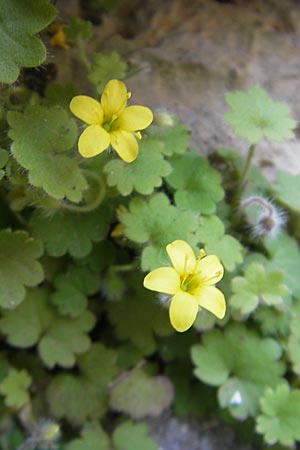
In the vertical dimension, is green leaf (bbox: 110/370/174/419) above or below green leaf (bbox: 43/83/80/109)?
below

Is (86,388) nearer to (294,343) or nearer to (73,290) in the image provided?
(73,290)

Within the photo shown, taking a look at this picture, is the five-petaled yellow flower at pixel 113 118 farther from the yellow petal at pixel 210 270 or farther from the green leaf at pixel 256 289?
the green leaf at pixel 256 289

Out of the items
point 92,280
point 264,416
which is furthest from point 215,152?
point 264,416

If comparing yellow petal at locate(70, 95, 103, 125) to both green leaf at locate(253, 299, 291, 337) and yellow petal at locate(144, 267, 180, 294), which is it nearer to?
yellow petal at locate(144, 267, 180, 294)

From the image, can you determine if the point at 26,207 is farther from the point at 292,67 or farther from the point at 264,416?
the point at 292,67

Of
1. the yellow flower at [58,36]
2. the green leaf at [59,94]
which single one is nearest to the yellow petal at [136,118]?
the green leaf at [59,94]

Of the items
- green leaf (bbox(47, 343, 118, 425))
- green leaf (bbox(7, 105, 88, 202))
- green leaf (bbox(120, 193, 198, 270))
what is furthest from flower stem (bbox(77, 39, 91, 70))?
green leaf (bbox(47, 343, 118, 425))
